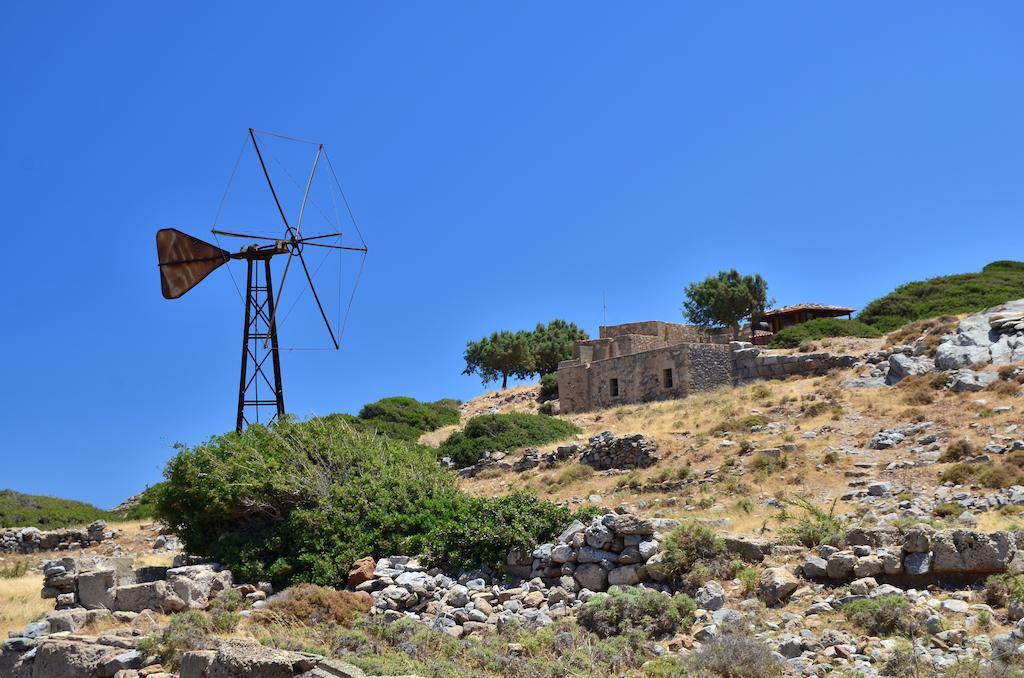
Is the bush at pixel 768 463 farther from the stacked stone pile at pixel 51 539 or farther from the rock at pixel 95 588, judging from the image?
the stacked stone pile at pixel 51 539

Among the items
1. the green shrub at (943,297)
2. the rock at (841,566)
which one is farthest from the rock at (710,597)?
the green shrub at (943,297)

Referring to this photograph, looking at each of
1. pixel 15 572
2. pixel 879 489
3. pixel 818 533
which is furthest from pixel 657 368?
pixel 818 533

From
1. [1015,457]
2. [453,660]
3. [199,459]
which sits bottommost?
[453,660]

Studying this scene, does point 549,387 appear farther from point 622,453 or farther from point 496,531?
point 496,531

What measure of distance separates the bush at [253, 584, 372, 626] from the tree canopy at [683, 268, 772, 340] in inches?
1766

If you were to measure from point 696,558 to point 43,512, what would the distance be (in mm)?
30121

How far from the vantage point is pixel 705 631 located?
10.6 meters

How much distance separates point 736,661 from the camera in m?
9.38

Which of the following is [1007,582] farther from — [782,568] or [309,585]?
[309,585]

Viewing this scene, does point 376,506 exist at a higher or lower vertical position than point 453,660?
higher

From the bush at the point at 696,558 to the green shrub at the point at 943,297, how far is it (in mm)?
30024

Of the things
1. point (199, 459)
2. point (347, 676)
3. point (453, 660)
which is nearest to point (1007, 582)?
point (453, 660)

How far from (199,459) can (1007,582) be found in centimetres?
1296

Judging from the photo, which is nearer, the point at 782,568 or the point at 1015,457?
the point at 782,568
